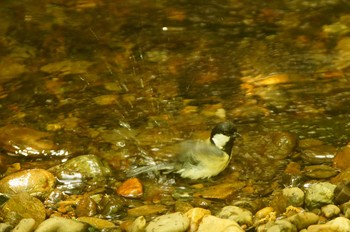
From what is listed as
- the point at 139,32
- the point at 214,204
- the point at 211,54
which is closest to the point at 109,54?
the point at 139,32

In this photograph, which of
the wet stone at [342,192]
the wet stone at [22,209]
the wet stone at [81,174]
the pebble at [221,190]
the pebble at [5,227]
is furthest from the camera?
the wet stone at [81,174]

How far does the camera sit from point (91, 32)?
8.79m

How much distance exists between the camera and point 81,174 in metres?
5.29

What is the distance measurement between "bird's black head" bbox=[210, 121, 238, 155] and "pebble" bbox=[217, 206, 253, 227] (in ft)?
2.53

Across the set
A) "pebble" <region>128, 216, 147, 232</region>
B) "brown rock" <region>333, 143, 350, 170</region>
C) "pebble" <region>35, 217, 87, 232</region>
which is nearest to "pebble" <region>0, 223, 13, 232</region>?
"pebble" <region>35, 217, 87, 232</region>

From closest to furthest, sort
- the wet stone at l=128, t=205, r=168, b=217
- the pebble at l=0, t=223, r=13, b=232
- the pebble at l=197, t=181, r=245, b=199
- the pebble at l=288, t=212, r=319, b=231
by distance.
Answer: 1. the pebble at l=288, t=212, r=319, b=231
2. the pebble at l=0, t=223, r=13, b=232
3. the wet stone at l=128, t=205, r=168, b=217
4. the pebble at l=197, t=181, r=245, b=199

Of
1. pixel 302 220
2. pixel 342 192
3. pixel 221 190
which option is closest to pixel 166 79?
pixel 221 190

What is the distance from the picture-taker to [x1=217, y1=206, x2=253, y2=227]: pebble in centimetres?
438

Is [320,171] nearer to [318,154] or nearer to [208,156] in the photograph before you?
[318,154]

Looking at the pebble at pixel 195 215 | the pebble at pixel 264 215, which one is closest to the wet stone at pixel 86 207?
the pebble at pixel 195 215

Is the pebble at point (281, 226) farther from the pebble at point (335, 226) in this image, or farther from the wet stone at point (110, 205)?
the wet stone at point (110, 205)

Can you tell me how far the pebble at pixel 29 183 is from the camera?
5.01 meters

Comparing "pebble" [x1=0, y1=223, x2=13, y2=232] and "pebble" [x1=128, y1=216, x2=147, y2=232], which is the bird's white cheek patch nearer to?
"pebble" [x1=128, y1=216, x2=147, y2=232]

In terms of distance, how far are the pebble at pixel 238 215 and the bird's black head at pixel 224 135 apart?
2.53ft
